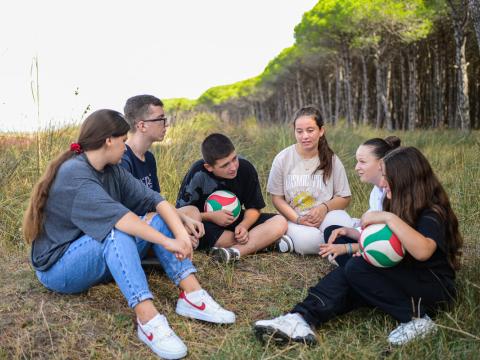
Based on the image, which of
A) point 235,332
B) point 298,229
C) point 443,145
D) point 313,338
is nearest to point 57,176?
point 235,332

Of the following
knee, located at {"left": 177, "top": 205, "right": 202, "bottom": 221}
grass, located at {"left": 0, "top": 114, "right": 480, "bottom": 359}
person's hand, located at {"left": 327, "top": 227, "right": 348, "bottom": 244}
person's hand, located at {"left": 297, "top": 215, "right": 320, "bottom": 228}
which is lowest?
grass, located at {"left": 0, "top": 114, "right": 480, "bottom": 359}

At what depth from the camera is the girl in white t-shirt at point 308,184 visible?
3844 mm

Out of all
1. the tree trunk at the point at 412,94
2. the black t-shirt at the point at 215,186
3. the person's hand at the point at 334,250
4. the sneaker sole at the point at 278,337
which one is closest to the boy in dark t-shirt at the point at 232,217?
the black t-shirt at the point at 215,186

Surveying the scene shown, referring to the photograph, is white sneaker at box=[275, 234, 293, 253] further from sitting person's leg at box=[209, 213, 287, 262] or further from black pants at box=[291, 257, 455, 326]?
black pants at box=[291, 257, 455, 326]

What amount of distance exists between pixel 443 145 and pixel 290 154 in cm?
554

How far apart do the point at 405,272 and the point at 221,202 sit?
5.18 feet

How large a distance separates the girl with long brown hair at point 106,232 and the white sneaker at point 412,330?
867 millimetres

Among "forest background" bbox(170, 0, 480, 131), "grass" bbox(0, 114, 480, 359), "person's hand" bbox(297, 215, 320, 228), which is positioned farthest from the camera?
"forest background" bbox(170, 0, 480, 131)

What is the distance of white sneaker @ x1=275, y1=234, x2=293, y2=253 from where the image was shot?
387 centimetres

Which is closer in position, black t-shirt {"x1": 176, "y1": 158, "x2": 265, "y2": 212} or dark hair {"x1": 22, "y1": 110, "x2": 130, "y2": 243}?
dark hair {"x1": 22, "y1": 110, "x2": 130, "y2": 243}

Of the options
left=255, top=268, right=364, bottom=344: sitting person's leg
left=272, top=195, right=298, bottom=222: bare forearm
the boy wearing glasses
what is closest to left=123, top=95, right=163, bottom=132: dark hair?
the boy wearing glasses

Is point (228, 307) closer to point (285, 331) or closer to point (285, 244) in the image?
point (285, 331)

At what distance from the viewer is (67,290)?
9.30ft

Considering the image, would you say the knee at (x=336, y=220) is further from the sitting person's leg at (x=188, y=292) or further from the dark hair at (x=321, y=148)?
the sitting person's leg at (x=188, y=292)
